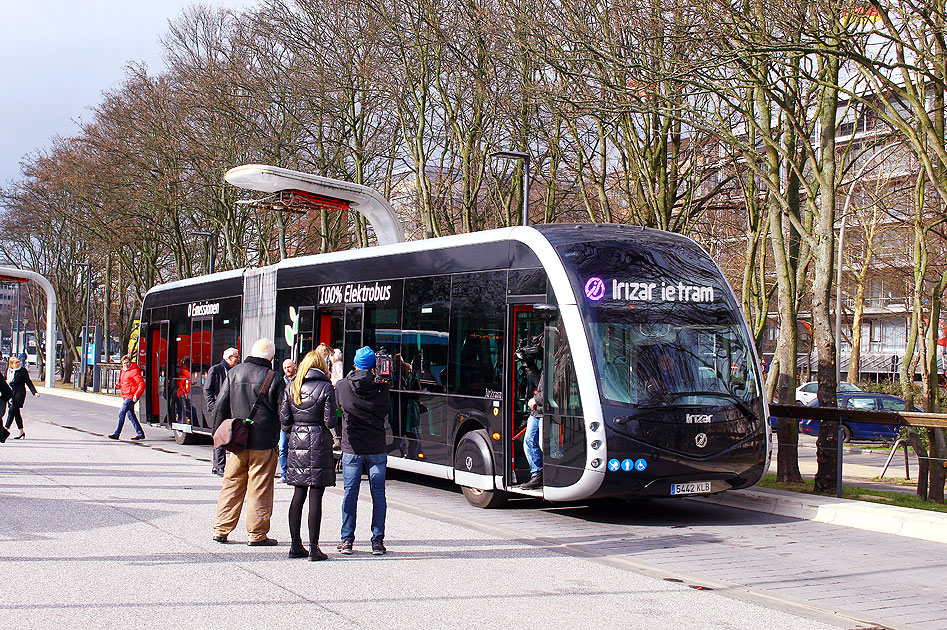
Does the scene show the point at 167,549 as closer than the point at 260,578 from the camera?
No

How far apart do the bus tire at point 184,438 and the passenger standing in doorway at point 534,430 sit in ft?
39.1

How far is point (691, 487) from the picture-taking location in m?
11.5

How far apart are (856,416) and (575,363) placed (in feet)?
12.9

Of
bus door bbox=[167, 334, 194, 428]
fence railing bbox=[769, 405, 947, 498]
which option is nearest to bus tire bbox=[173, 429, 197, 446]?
bus door bbox=[167, 334, 194, 428]

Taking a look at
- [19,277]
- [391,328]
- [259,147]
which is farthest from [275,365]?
[19,277]

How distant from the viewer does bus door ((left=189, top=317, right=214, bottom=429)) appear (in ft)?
68.4

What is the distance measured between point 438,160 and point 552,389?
18.3 meters

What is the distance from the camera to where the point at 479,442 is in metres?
12.6

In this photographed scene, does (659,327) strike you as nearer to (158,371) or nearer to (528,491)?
(528,491)

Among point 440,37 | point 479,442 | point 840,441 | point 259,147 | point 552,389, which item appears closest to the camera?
point 552,389

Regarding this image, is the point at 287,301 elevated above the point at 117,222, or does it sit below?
below

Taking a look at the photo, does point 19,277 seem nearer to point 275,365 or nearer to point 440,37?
point 440,37

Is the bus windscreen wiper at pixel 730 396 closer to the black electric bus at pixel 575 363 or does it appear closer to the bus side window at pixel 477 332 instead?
the black electric bus at pixel 575 363

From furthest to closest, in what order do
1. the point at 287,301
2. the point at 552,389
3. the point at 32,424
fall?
the point at 32,424
the point at 287,301
the point at 552,389
